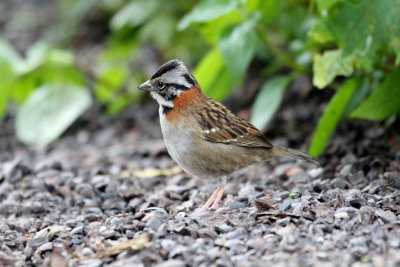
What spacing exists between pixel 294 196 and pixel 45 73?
4.88m

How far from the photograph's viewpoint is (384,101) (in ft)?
21.2

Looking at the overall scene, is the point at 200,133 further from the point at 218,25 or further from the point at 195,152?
the point at 218,25

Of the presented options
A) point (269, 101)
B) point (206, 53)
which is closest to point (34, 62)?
point (206, 53)

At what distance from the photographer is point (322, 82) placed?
639 centimetres

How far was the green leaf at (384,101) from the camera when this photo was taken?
254 inches

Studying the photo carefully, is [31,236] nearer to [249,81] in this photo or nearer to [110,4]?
[249,81]

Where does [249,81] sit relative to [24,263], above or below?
above

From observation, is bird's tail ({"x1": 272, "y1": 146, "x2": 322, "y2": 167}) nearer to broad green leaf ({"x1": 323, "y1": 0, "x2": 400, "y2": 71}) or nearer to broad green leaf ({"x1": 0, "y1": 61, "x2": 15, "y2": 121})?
broad green leaf ({"x1": 323, "y1": 0, "x2": 400, "y2": 71})

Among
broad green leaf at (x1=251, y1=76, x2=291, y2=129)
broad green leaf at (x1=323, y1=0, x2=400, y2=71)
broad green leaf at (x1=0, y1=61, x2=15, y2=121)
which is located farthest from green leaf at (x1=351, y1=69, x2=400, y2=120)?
broad green leaf at (x1=0, y1=61, x2=15, y2=121)

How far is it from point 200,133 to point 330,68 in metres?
1.34

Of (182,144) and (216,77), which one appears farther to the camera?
(216,77)

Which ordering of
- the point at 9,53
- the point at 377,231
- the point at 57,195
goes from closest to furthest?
the point at 377,231
the point at 57,195
the point at 9,53

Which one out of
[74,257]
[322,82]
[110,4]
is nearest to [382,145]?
[322,82]

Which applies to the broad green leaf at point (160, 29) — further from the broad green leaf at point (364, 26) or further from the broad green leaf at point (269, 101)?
the broad green leaf at point (364, 26)
